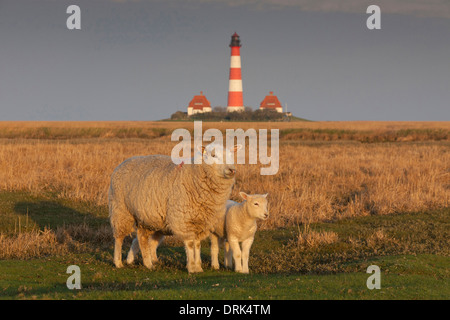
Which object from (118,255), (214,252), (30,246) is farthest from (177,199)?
(30,246)

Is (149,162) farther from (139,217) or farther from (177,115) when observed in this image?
(177,115)

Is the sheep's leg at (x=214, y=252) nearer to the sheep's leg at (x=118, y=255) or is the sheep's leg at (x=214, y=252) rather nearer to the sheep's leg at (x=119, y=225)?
the sheep's leg at (x=119, y=225)

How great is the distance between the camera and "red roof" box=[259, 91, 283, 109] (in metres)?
120

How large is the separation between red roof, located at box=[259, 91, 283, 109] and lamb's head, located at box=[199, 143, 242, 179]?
361 ft

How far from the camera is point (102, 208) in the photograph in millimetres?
18531

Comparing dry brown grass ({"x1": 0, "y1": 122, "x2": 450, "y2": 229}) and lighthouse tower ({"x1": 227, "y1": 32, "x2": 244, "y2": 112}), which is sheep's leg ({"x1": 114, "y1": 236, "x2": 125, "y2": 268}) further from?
lighthouse tower ({"x1": 227, "y1": 32, "x2": 244, "y2": 112})

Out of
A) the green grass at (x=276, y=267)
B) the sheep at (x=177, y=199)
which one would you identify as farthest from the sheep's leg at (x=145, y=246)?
the green grass at (x=276, y=267)

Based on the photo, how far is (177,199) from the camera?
1030 cm

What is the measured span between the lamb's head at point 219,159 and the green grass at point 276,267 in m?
1.94

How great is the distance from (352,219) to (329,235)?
3.42 meters

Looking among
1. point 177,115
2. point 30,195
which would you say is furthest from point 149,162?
point 177,115

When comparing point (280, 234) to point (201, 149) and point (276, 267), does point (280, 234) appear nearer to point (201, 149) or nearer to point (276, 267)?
point (276, 267)

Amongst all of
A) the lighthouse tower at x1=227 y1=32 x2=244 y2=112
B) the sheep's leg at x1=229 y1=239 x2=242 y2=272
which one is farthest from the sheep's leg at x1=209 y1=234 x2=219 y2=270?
the lighthouse tower at x1=227 y1=32 x2=244 y2=112

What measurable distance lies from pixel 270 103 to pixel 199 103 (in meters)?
16.3
